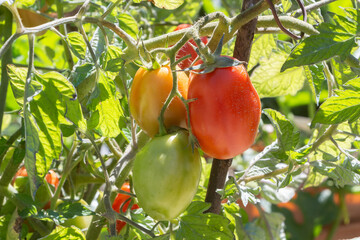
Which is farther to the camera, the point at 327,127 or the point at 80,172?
the point at 80,172

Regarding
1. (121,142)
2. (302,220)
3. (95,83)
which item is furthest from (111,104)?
(302,220)

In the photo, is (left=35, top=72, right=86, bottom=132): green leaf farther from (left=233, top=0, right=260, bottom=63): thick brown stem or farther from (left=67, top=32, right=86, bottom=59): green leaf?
(left=233, top=0, right=260, bottom=63): thick brown stem

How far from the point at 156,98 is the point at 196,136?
40 mm

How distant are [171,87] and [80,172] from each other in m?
0.32

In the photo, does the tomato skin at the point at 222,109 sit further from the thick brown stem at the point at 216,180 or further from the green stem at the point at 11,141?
the green stem at the point at 11,141

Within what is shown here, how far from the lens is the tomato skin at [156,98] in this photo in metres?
0.37

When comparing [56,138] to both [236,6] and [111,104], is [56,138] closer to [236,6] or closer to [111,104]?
[111,104]

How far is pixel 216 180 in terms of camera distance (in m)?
0.45

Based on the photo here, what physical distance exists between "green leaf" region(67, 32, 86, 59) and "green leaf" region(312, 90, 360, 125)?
0.18m

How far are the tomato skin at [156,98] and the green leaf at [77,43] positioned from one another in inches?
2.1

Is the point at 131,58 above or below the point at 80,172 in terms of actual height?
above

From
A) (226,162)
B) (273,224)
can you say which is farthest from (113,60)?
(273,224)

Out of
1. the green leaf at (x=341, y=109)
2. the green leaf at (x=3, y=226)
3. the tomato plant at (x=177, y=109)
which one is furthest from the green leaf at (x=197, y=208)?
the green leaf at (x=3, y=226)

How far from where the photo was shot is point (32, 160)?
0.35 m
